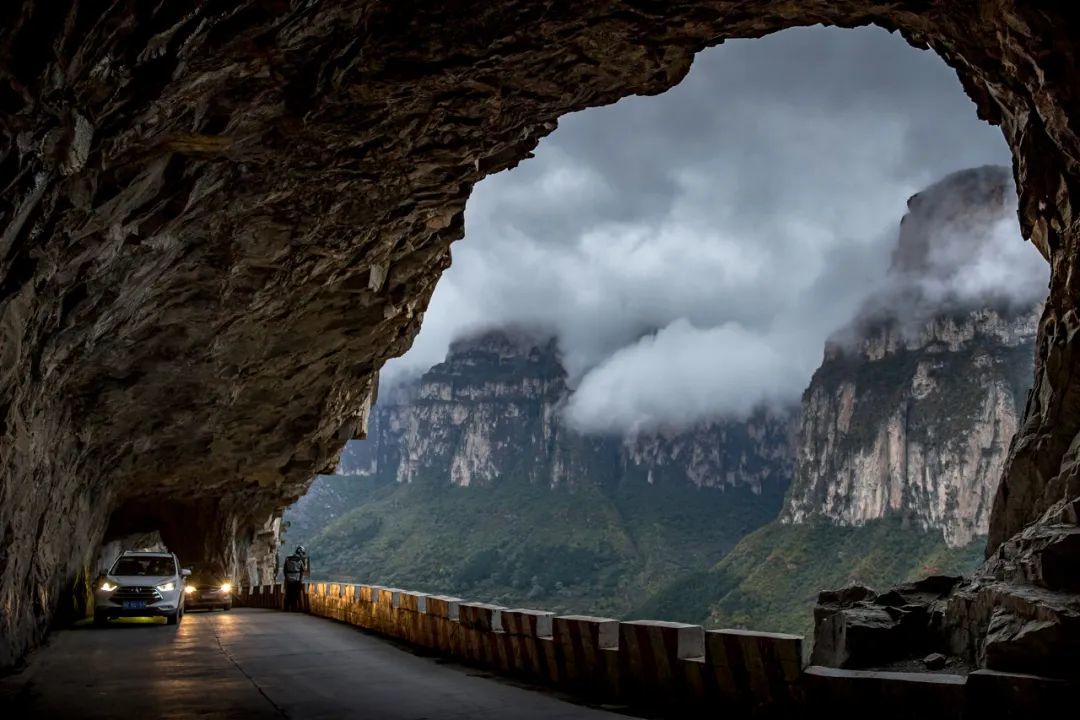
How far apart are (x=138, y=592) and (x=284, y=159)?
47.4 ft

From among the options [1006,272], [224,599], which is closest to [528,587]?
[1006,272]

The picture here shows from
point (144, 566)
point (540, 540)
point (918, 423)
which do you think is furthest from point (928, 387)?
point (144, 566)

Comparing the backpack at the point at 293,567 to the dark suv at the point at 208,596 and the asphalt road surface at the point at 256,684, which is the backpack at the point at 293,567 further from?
the asphalt road surface at the point at 256,684

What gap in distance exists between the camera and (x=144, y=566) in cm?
2327

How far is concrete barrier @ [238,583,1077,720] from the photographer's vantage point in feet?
21.5

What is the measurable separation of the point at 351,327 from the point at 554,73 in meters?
11.6

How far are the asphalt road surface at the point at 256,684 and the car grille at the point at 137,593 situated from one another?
7.98 ft

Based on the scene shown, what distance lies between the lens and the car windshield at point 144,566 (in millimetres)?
22844

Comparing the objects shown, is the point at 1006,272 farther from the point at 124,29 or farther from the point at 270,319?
the point at 124,29

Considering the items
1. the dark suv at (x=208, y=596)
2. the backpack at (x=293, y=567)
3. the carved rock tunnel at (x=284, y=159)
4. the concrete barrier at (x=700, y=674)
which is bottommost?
the dark suv at (x=208, y=596)

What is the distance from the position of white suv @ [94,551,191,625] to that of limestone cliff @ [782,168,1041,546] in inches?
3846

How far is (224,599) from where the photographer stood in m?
32.1

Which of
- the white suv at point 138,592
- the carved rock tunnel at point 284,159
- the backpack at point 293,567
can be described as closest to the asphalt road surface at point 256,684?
the carved rock tunnel at point 284,159

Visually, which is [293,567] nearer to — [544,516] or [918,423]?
[918,423]
